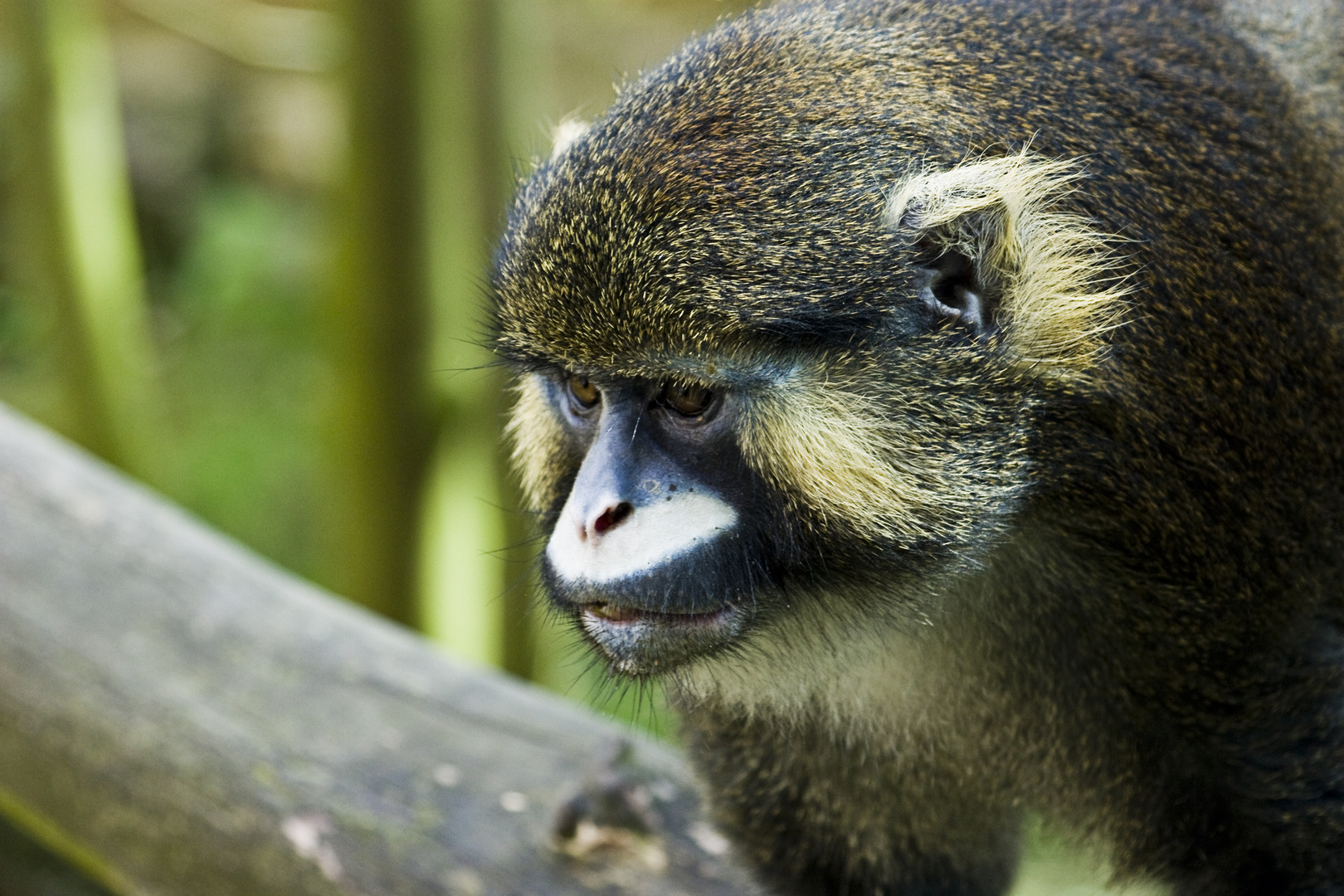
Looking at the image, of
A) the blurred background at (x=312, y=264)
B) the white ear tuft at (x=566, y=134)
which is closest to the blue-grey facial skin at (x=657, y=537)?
the blurred background at (x=312, y=264)

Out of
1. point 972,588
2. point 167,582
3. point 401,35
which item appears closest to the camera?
point 972,588

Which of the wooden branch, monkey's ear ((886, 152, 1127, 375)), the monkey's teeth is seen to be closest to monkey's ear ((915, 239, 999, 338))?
monkey's ear ((886, 152, 1127, 375))

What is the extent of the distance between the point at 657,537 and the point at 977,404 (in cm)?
60

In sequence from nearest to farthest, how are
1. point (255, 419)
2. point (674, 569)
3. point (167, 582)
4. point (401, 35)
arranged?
point (674, 569), point (167, 582), point (401, 35), point (255, 419)

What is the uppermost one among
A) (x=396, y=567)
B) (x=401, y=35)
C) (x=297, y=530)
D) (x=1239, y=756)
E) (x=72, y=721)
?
(x=1239, y=756)

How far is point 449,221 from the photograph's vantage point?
6105mm

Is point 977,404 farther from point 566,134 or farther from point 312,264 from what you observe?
point 312,264

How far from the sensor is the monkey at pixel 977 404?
2.43 metres

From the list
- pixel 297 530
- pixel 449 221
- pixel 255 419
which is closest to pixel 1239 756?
pixel 449 221

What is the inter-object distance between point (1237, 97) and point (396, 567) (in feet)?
14.8

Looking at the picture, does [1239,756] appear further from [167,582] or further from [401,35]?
[401,35]

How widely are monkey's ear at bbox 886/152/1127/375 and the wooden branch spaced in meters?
1.68

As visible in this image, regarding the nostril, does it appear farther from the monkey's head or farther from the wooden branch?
the wooden branch

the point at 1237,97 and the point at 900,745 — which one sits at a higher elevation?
the point at 1237,97
